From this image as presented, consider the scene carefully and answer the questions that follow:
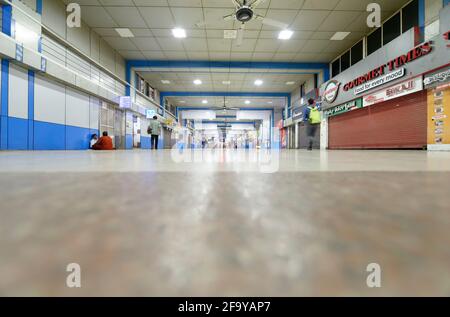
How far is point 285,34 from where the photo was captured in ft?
26.5

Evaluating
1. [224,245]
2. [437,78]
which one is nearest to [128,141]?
[437,78]

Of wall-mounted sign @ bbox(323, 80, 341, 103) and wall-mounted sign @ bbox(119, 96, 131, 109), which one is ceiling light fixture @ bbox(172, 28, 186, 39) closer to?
wall-mounted sign @ bbox(119, 96, 131, 109)

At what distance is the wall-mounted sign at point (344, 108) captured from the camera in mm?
8837

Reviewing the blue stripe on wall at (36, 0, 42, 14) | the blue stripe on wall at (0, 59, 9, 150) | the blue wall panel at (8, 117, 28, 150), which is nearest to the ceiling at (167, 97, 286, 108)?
the blue stripe on wall at (36, 0, 42, 14)

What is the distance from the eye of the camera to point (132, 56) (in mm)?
10258

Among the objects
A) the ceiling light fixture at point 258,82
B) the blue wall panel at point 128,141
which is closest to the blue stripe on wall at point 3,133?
the blue wall panel at point 128,141

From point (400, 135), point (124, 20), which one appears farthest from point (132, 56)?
point (400, 135)

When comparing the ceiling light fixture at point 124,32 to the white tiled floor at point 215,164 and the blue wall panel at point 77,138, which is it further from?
the white tiled floor at point 215,164

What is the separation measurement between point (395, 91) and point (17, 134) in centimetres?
1032

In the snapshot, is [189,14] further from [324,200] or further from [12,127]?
[324,200]

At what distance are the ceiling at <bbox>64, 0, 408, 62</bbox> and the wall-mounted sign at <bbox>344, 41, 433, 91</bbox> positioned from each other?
1395mm

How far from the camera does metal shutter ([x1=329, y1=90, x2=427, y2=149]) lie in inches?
253

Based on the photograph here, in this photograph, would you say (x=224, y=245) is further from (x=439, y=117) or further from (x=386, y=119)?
(x=386, y=119)
